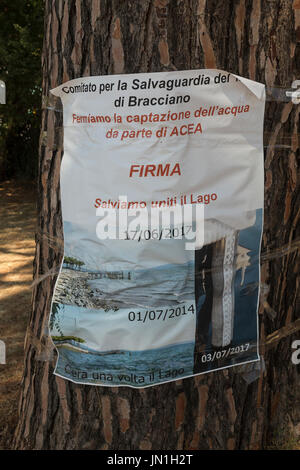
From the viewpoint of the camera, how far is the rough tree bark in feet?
6.71

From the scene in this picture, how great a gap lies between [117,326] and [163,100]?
86 cm

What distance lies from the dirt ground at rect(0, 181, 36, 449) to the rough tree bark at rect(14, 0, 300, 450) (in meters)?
0.75

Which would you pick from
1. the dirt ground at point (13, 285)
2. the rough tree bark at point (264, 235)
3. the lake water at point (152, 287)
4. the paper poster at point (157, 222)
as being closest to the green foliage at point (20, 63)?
the dirt ground at point (13, 285)

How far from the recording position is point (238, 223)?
7.09 feet

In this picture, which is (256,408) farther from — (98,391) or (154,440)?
(98,391)

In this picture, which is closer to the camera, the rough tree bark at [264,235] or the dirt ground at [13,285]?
the rough tree bark at [264,235]

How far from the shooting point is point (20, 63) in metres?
9.28

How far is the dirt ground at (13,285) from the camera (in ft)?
11.0

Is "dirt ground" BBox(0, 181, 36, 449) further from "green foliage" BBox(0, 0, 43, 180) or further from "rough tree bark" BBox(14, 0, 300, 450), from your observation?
"green foliage" BBox(0, 0, 43, 180)

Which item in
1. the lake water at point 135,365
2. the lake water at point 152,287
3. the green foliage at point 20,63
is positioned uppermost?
the green foliage at point 20,63

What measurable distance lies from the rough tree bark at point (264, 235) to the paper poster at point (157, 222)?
0.26 ft

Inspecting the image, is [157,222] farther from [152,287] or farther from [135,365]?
[135,365]

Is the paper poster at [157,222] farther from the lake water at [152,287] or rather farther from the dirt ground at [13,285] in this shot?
the dirt ground at [13,285]
